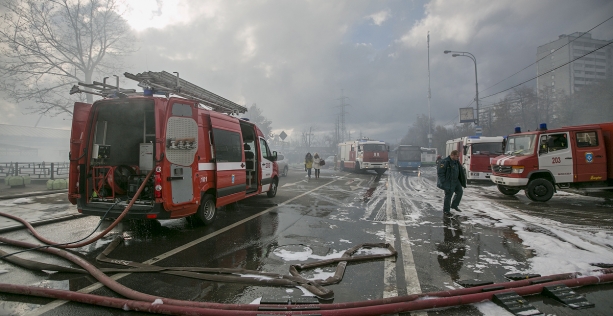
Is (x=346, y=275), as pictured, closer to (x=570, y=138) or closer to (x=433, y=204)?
(x=433, y=204)

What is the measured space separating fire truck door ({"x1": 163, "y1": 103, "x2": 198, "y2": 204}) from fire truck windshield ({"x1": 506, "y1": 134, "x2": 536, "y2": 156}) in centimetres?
1049

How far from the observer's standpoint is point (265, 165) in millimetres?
9625

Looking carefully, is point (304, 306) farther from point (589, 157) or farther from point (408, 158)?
point (408, 158)

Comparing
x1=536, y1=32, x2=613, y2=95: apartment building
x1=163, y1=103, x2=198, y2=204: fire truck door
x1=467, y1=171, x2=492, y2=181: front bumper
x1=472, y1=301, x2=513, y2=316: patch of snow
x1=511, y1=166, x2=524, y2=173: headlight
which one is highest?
x1=536, y1=32, x2=613, y2=95: apartment building

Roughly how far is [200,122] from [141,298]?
3.66 m

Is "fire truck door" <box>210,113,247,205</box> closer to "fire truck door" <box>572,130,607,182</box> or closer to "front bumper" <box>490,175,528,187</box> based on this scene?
"front bumper" <box>490,175,528,187</box>

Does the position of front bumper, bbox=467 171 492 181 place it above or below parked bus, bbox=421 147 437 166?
below

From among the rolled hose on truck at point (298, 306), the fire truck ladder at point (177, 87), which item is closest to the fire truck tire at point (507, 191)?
the rolled hose on truck at point (298, 306)

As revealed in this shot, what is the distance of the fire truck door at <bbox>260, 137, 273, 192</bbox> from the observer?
30.8 feet

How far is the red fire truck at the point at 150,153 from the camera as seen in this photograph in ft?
16.9

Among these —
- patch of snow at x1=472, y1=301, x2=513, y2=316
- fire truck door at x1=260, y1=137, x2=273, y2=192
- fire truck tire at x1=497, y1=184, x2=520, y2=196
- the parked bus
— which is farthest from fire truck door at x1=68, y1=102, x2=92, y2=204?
the parked bus

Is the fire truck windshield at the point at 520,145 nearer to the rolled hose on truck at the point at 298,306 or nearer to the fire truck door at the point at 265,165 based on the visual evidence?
the rolled hose on truck at the point at 298,306

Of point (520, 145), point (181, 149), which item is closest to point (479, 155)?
point (520, 145)

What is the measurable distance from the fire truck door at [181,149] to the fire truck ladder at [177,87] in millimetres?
711
